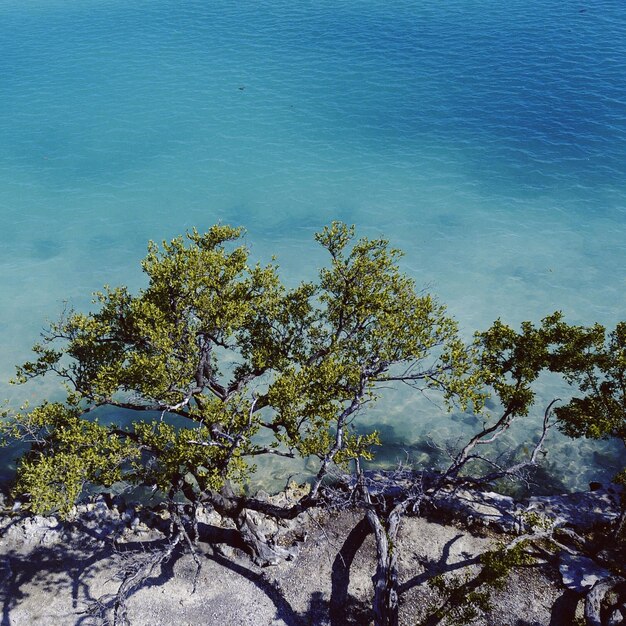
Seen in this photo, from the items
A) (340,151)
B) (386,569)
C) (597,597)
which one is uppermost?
(340,151)

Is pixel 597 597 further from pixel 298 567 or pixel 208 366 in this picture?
pixel 208 366

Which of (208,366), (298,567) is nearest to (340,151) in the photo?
(208,366)

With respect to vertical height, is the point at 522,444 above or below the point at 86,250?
below

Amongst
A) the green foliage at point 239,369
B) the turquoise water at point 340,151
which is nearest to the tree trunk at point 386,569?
the green foliage at point 239,369

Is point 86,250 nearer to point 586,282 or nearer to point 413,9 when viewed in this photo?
point 586,282

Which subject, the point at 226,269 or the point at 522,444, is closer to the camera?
the point at 226,269

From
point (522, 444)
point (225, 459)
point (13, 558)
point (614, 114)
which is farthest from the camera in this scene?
point (614, 114)

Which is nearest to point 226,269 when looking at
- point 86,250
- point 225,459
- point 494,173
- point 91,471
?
point 225,459
